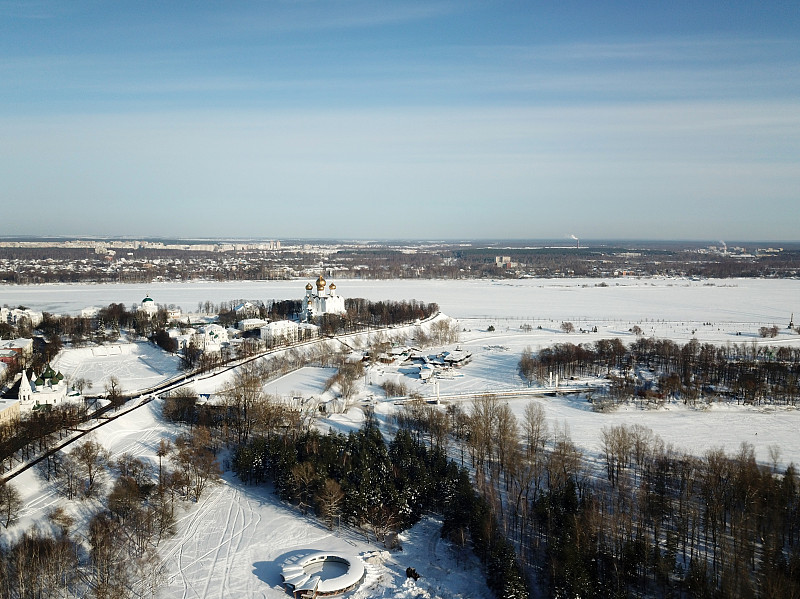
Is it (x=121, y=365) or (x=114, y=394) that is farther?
(x=121, y=365)

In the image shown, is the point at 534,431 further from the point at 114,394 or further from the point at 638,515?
the point at 114,394

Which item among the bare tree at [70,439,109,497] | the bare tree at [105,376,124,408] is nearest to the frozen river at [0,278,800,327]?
the bare tree at [105,376,124,408]

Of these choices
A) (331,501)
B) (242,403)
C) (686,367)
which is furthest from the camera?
(686,367)

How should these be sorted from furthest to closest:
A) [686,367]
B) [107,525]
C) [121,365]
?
[121,365], [686,367], [107,525]

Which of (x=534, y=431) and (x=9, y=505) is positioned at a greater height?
(x=534, y=431)

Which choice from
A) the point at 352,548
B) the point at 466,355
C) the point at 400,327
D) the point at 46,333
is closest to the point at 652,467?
the point at 352,548

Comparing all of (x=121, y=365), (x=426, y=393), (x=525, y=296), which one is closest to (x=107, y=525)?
(x=426, y=393)

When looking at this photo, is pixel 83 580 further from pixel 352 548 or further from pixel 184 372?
pixel 184 372
